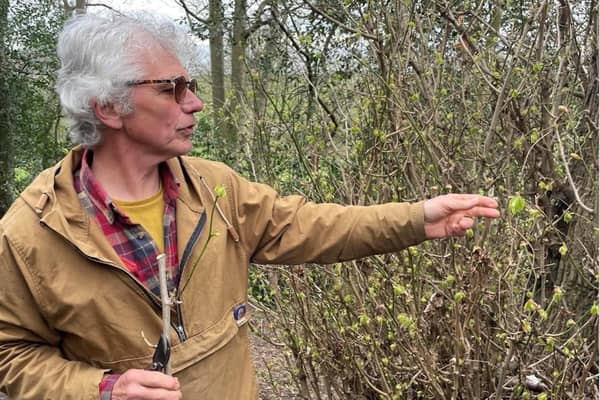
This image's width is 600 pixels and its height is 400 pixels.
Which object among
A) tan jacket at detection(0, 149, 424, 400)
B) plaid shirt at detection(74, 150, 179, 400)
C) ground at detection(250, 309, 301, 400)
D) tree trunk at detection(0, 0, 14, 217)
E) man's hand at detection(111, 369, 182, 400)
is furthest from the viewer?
tree trunk at detection(0, 0, 14, 217)

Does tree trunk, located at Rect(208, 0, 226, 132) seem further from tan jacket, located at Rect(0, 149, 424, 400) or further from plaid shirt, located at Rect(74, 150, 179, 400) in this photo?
plaid shirt, located at Rect(74, 150, 179, 400)

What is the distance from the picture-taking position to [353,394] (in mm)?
3973

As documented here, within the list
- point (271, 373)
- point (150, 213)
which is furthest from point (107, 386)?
point (271, 373)

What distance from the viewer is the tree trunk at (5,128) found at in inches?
369

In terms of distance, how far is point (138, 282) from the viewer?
177 cm

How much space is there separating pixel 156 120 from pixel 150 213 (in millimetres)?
259

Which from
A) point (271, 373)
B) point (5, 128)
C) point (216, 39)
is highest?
point (216, 39)

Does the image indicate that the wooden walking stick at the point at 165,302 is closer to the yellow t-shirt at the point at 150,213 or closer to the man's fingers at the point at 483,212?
the yellow t-shirt at the point at 150,213

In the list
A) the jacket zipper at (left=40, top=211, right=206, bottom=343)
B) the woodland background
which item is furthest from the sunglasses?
the woodland background

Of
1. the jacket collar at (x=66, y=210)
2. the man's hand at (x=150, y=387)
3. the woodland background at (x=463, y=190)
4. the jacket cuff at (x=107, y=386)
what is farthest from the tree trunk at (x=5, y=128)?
the man's hand at (x=150, y=387)

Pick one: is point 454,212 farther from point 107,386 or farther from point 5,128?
point 5,128

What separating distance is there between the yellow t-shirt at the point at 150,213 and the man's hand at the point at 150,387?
0.39 m

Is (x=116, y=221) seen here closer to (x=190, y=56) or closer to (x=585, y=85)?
(x=190, y=56)

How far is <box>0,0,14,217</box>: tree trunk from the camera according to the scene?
937 centimetres
